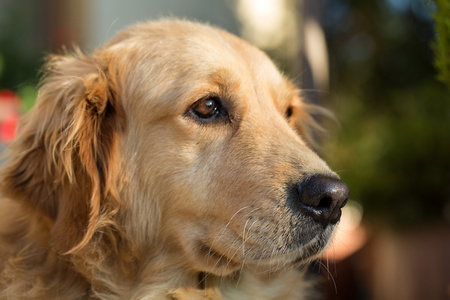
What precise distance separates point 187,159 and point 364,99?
5318mm

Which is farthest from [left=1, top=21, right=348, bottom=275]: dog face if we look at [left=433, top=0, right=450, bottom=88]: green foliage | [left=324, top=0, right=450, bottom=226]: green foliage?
[left=324, top=0, right=450, bottom=226]: green foliage

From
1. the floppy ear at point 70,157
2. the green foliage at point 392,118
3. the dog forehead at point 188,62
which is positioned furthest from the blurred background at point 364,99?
the floppy ear at point 70,157

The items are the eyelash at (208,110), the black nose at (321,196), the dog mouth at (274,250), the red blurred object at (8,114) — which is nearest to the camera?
the black nose at (321,196)

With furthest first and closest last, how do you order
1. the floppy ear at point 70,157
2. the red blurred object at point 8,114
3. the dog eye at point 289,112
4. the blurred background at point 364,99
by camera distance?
1. the red blurred object at point 8,114
2. the blurred background at point 364,99
3. the dog eye at point 289,112
4. the floppy ear at point 70,157

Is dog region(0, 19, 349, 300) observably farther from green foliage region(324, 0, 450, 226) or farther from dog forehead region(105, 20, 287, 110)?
green foliage region(324, 0, 450, 226)

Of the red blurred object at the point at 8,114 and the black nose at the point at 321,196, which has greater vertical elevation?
the black nose at the point at 321,196

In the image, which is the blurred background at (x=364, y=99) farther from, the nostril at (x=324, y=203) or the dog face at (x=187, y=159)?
the nostril at (x=324, y=203)

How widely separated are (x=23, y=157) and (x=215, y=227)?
1.08 metres

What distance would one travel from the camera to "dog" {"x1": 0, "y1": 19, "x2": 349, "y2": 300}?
2.48m

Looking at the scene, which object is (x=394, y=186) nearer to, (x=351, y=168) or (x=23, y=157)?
(x=351, y=168)

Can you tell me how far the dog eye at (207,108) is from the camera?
2705 millimetres

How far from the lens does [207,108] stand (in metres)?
2.72

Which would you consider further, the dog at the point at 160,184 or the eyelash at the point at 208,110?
the eyelash at the point at 208,110

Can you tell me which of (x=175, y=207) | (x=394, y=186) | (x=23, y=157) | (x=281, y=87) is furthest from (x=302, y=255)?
(x=394, y=186)
